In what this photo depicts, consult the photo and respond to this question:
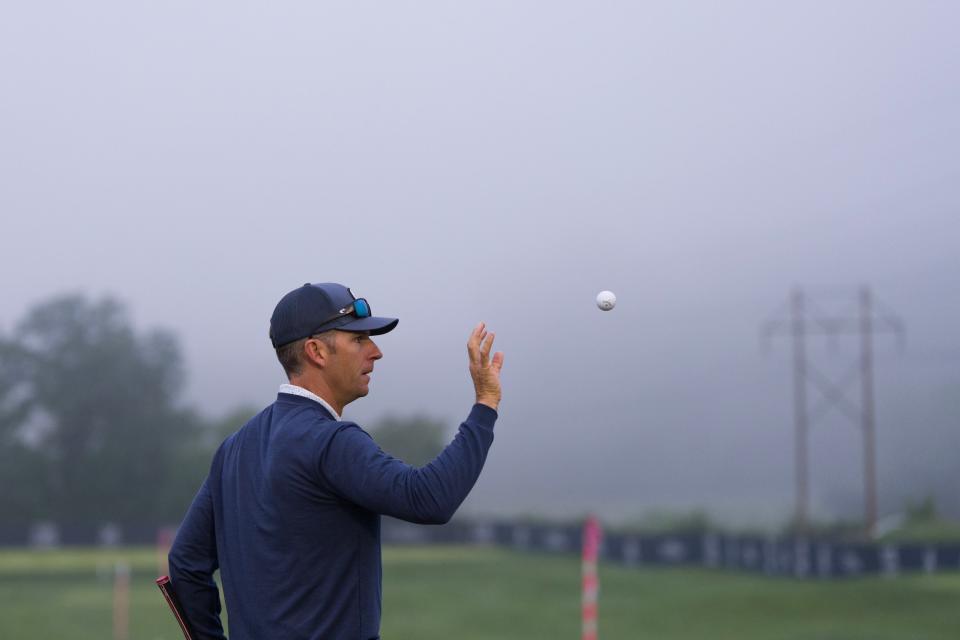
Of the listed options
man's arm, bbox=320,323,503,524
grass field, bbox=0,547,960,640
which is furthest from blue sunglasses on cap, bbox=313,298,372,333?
grass field, bbox=0,547,960,640

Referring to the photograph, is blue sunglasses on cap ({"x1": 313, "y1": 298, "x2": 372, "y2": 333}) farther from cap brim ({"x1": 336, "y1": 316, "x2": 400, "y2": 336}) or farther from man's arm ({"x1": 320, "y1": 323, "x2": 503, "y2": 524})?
man's arm ({"x1": 320, "y1": 323, "x2": 503, "y2": 524})

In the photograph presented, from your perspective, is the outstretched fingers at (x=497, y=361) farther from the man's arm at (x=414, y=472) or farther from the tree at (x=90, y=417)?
the tree at (x=90, y=417)

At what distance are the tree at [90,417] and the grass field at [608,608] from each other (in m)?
37.9

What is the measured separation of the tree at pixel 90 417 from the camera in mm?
72625

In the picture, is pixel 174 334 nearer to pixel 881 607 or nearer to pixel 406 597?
pixel 406 597

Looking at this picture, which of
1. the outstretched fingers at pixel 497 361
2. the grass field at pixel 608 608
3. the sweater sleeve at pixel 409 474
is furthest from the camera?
the grass field at pixel 608 608

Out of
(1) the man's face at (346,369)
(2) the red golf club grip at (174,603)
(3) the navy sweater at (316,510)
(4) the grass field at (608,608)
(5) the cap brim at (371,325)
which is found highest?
(5) the cap brim at (371,325)

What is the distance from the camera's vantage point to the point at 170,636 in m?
20.7

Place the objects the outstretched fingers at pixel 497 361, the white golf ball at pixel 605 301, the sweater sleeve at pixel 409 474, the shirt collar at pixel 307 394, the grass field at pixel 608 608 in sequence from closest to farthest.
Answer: the sweater sleeve at pixel 409 474
the outstretched fingers at pixel 497 361
the shirt collar at pixel 307 394
the white golf ball at pixel 605 301
the grass field at pixel 608 608

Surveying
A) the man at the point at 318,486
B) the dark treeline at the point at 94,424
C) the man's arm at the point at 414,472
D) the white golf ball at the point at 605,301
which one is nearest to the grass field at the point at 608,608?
the white golf ball at the point at 605,301

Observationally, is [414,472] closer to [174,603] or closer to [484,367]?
[484,367]

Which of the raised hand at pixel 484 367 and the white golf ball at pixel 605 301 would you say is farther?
the white golf ball at pixel 605 301

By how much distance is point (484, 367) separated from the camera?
392 centimetres

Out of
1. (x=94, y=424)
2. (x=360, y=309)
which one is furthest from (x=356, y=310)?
(x=94, y=424)
